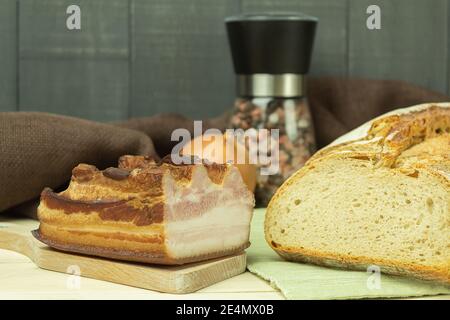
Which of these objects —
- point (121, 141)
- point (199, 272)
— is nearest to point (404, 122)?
point (199, 272)

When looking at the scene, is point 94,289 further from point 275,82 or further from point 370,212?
point 275,82

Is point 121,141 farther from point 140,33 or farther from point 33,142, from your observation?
point 140,33

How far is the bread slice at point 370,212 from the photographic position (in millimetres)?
1043

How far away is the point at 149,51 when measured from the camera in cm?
207

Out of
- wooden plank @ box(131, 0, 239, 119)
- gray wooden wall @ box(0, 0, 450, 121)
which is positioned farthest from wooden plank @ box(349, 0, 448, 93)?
wooden plank @ box(131, 0, 239, 119)

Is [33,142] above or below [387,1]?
below

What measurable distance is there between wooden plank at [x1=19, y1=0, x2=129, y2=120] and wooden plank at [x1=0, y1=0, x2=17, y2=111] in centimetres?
2

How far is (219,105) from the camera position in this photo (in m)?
2.11

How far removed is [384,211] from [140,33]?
1133 millimetres

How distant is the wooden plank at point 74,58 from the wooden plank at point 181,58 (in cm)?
4

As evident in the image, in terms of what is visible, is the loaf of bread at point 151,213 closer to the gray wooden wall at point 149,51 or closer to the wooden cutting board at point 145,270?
the wooden cutting board at point 145,270

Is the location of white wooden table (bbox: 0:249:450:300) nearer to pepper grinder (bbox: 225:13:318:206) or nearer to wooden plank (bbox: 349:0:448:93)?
pepper grinder (bbox: 225:13:318:206)

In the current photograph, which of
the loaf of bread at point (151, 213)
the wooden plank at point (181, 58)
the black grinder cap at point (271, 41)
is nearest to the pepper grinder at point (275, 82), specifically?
the black grinder cap at point (271, 41)

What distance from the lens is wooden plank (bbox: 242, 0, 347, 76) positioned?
2123 millimetres
